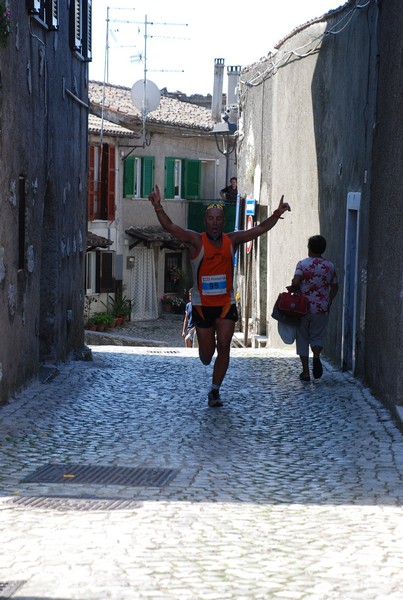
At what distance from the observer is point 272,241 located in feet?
76.2

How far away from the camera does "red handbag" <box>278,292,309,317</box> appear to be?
40.7 ft

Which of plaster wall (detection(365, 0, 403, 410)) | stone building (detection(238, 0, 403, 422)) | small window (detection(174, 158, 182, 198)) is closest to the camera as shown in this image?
plaster wall (detection(365, 0, 403, 410))

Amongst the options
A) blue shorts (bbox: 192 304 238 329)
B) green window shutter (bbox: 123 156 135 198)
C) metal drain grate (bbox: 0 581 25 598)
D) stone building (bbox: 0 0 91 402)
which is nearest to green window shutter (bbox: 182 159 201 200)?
green window shutter (bbox: 123 156 135 198)

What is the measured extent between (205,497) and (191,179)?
3752 cm

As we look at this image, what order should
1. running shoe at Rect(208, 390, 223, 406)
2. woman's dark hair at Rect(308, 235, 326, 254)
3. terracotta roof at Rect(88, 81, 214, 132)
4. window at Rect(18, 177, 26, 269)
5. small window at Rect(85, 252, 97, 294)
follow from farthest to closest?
1. terracotta roof at Rect(88, 81, 214, 132)
2. small window at Rect(85, 252, 97, 294)
3. woman's dark hair at Rect(308, 235, 326, 254)
4. window at Rect(18, 177, 26, 269)
5. running shoe at Rect(208, 390, 223, 406)

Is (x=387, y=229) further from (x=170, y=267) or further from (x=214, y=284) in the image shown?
(x=170, y=267)

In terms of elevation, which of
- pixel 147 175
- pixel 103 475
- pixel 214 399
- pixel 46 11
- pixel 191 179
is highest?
pixel 46 11

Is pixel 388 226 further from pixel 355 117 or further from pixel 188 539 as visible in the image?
pixel 188 539

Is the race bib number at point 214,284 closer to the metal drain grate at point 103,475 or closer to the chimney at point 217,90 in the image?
the metal drain grate at point 103,475

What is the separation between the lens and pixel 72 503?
6.92 m

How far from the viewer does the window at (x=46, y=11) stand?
11672mm

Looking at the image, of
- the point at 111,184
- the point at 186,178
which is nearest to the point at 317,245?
the point at 111,184

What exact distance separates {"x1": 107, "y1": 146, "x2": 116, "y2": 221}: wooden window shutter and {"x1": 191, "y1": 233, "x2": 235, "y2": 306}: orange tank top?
27390mm

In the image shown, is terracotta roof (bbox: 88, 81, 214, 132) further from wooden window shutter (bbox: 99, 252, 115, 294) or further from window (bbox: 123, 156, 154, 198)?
wooden window shutter (bbox: 99, 252, 115, 294)
